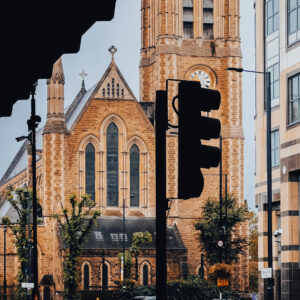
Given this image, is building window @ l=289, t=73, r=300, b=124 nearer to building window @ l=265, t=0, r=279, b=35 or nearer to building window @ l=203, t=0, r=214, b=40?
building window @ l=265, t=0, r=279, b=35

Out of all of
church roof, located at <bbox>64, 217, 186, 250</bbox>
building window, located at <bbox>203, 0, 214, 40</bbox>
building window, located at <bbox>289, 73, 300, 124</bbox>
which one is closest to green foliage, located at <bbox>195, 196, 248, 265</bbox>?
church roof, located at <bbox>64, 217, 186, 250</bbox>

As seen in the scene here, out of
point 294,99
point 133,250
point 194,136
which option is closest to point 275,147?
point 294,99

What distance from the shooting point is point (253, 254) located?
149m

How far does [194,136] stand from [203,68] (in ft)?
327

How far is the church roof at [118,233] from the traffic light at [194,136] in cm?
9389

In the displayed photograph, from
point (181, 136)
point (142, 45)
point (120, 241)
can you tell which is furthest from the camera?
point (142, 45)

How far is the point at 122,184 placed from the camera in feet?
354

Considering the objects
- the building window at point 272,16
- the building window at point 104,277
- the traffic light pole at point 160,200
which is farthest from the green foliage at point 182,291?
the traffic light pole at point 160,200

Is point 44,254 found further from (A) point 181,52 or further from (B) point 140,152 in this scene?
(A) point 181,52

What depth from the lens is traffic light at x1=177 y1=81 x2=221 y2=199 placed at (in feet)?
33.1

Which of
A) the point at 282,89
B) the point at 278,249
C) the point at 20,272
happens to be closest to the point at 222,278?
the point at 278,249

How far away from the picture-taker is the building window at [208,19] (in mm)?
110438

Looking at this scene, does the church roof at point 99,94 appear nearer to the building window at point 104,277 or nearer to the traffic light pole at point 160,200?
the building window at point 104,277

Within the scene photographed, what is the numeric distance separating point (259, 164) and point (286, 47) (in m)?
10.1
